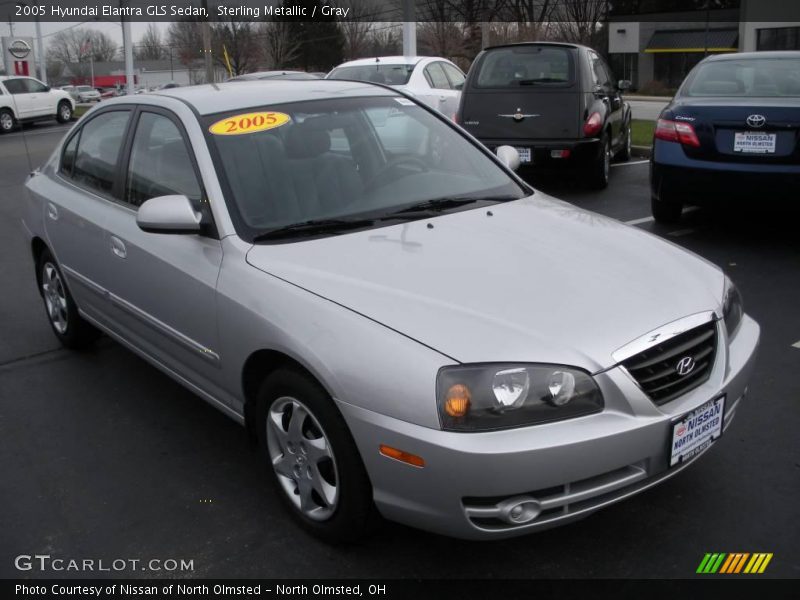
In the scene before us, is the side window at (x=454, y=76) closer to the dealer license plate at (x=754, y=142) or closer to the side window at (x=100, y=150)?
the dealer license plate at (x=754, y=142)

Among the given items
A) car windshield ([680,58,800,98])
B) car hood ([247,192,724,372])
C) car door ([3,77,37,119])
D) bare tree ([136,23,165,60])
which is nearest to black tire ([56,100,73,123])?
car door ([3,77,37,119])

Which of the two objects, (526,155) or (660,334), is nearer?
(660,334)

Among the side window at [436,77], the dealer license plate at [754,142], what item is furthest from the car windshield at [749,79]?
the side window at [436,77]

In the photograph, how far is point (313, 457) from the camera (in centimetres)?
297

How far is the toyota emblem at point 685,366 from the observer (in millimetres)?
2795

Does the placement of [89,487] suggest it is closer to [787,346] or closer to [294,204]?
[294,204]

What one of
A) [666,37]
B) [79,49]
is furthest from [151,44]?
[666,37]

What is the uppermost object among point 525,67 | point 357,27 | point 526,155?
point 357,27

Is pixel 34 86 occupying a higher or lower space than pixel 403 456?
higher

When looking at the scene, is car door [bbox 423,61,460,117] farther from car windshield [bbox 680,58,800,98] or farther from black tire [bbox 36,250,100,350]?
black tire [bbox 36,250,100,350]

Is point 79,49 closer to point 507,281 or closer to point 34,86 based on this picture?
point 34,86

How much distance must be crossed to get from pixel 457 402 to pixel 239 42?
44535 millimetres

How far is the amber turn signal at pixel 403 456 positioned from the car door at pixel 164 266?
1069mm

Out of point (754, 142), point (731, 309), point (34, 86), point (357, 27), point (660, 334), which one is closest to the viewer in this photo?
point (660, 334)
